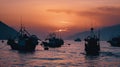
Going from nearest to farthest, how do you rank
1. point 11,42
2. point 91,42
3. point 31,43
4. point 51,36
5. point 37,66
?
1. point 37,66
2. point 91,42
3. point 31,43
4. point 11,42
5. point 51,36

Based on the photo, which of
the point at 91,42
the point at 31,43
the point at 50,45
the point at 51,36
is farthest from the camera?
Result: the point at 51,36

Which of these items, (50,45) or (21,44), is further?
(50,45)

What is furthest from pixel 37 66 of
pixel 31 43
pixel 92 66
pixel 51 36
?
pixel 51 36

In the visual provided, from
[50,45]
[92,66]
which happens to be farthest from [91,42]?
[50,45]

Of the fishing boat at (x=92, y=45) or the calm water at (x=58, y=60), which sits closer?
the calm water at (x=58, y=60)

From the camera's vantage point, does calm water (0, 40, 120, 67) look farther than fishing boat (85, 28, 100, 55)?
No

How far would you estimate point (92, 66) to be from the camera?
61.1m

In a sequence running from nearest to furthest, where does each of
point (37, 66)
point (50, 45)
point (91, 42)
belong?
point (37, 66) → point (91, 42) → point (50, 45)

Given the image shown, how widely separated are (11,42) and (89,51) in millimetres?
50965

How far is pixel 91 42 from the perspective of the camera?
8662 cm

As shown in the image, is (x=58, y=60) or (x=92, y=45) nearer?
(x=58, y=60)

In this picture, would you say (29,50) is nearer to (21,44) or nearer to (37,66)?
(21,44)

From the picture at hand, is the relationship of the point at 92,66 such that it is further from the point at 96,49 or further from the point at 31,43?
the point at 31,43

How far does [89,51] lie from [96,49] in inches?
84.4
